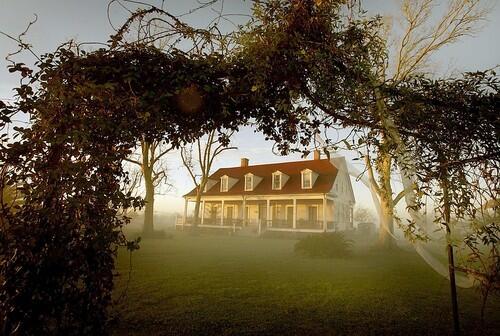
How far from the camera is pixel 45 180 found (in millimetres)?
2635

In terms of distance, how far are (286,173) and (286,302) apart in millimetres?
26716

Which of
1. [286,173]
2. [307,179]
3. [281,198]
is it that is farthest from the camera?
[286,173]

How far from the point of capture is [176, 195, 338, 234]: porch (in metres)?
27.5

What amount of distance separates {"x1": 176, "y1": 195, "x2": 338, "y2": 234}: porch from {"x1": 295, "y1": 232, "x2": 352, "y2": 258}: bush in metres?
10.9

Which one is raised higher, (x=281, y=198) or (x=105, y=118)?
(x=281, y=198)

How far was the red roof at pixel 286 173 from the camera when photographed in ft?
96.1

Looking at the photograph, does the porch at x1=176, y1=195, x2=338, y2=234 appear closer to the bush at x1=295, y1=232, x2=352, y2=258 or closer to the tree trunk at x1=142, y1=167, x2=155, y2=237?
the tree trunk at x1=142, y1=167, x2=155, y2=237

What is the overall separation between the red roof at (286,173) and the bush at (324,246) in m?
12.7

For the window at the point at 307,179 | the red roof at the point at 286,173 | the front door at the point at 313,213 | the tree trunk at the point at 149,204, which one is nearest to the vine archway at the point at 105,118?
the tree trunk at the point at 149,204

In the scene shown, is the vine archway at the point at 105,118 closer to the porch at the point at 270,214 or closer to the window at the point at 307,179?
the porch at the point at 270,214

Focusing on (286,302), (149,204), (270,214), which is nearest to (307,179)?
(270,214)

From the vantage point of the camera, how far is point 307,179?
29734mm

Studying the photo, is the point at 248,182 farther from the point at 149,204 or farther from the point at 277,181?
the point at 149,204

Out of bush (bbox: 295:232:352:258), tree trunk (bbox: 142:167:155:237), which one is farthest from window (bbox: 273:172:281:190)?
bush (bbox: 295:232:352:258)
